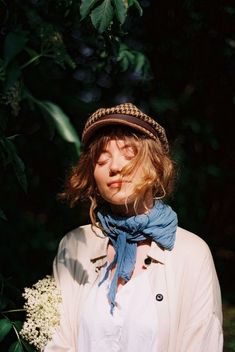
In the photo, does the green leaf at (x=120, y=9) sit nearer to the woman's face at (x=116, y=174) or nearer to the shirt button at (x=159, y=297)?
the woman's face at (x=116, y=174)

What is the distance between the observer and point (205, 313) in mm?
1495

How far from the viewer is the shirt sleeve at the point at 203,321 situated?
4.89 ft

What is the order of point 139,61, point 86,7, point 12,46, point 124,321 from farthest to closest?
point 139,61 → point 124,321 → point 86,7 → point 12,46

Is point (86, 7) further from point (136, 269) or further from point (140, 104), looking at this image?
point (140, 104)

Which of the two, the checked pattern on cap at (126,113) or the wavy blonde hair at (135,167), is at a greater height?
the checked pattern on cap at (126,113)

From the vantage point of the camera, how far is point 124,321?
1490 mm

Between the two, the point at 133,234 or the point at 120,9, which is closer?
the point at 120,9

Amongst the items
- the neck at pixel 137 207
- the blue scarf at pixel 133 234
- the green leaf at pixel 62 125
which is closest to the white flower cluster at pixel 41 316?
the blue scarf at pixel 133 234

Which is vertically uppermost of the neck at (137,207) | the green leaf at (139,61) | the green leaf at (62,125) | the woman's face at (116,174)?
the green leaf at (139,61)

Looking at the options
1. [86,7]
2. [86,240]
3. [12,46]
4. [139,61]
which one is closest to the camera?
[12,46]

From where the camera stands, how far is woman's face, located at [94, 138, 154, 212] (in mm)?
1499

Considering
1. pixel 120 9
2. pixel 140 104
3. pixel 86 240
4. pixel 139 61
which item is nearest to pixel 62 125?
pixel 120 9

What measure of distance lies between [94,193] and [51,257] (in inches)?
43.5

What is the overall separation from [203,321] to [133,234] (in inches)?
11.0
